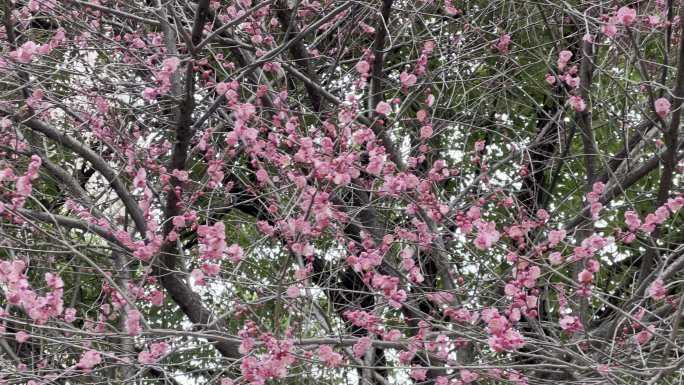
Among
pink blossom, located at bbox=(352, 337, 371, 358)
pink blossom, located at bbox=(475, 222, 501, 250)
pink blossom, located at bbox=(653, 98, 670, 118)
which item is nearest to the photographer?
pink blossom, located at bbox=(352, 337, 371, 358)

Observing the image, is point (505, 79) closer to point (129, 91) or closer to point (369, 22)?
point (369, 22)

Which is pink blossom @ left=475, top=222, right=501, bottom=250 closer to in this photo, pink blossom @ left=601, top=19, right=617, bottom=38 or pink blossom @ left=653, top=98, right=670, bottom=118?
pink blossom @ left=653, top=98, right=670, bottom=118

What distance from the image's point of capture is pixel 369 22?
6305 millimetres

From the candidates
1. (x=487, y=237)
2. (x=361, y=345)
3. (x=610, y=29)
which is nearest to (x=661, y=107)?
(x=610, y=29)

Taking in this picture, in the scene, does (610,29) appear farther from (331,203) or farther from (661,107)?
(331,203)

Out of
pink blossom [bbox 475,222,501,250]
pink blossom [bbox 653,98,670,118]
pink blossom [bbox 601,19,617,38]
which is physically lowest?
pink blossom [bbox 475,222,501,250]

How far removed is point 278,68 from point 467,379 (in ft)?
7.63

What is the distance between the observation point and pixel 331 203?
Result: 396 centimetres

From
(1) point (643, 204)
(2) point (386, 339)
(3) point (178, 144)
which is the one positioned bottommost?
(1) point (643, 204)

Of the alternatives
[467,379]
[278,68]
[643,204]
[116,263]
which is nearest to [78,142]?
[116,263]

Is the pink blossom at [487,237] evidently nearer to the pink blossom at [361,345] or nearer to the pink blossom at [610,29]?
the pink blossom at [361,345]

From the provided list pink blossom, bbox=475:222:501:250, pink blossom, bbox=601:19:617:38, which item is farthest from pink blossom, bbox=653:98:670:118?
pink blossom, bbox=475:222:501:250

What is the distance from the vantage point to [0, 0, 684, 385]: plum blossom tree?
342 centimetres

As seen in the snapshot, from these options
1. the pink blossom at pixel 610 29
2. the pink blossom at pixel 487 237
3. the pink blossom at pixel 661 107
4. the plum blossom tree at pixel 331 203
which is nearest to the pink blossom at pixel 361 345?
the plum blossom tree at pixel 331 203
